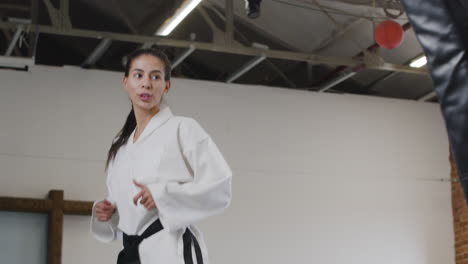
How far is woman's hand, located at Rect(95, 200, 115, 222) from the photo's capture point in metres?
2.25

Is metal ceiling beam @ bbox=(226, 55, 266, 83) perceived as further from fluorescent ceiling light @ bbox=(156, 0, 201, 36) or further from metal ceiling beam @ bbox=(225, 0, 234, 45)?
fluorescent ceiling light @ bbox=(156, 0, 201, 36)

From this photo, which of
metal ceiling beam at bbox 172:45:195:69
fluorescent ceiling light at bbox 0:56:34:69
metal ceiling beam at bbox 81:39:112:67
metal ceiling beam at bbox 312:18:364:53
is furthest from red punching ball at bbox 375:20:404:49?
fluorescent ceiling light at bbox 0:56:34:69

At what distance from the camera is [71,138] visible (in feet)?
21.8

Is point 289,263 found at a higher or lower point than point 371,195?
lower

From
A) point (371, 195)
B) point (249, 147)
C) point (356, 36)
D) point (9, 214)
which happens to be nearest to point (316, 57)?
point (356, 36)

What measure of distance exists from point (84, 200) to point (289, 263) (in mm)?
1882

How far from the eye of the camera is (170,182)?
2.06 meters

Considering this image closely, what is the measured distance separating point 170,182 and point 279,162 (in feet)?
16.9

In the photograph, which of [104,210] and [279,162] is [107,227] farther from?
[279,162]

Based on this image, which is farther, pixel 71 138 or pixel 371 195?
pixel 371 195

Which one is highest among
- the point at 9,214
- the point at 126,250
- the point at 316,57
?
the point at 316,57

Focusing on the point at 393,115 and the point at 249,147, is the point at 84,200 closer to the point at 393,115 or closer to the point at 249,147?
the point at 249,147

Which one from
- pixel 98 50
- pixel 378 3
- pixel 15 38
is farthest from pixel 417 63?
pixel 15 38

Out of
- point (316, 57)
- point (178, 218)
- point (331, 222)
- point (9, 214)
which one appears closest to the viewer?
point (178, 218)
